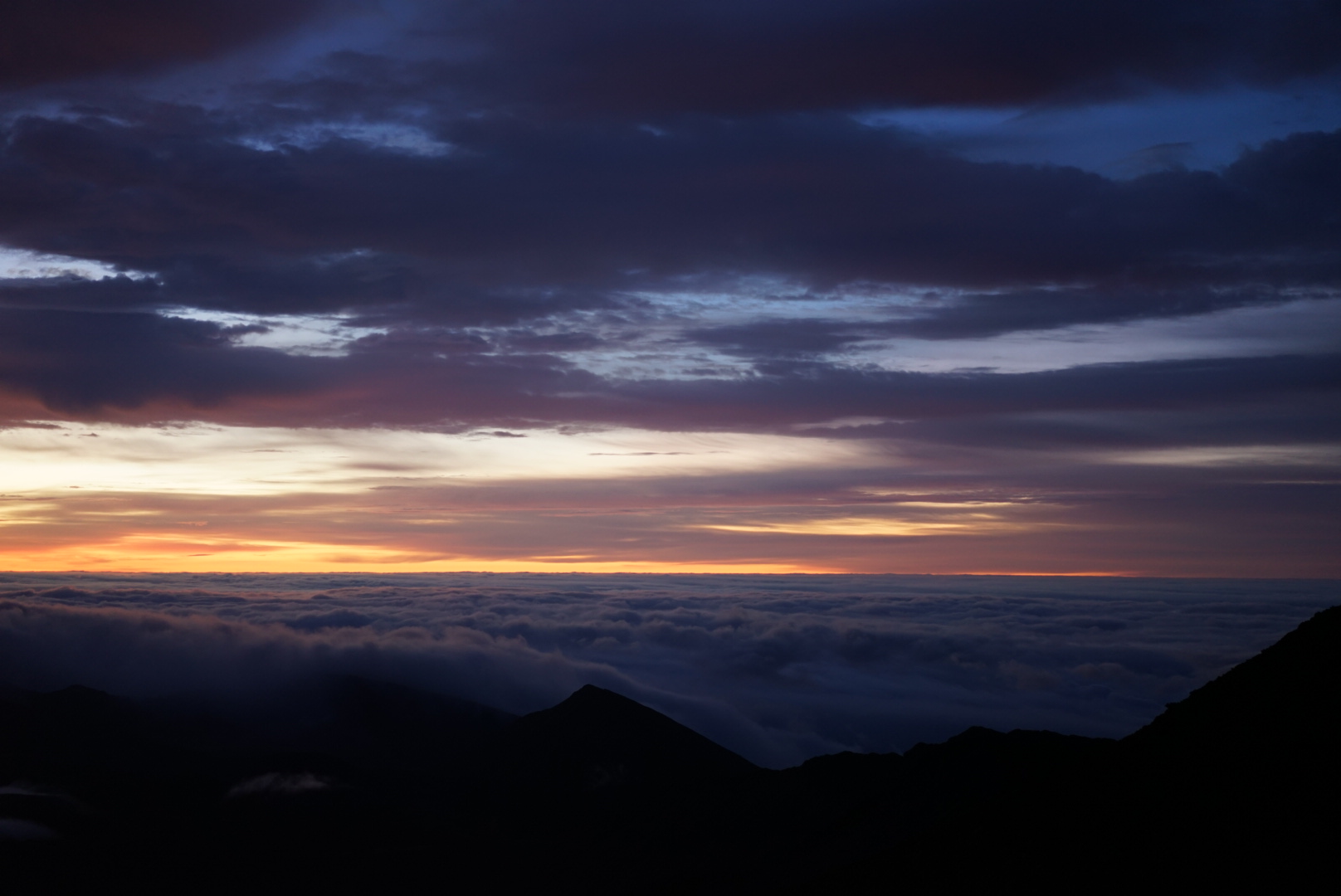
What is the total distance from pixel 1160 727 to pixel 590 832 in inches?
5215

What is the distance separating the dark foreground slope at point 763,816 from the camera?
36250 mm

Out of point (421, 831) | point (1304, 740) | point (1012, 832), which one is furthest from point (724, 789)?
point (1304, 740)

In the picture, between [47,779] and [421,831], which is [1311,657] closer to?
[421,831]

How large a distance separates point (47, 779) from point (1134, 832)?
749ft

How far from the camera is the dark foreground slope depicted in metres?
36.2

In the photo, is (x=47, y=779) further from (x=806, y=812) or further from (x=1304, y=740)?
(x=1304, y=740)

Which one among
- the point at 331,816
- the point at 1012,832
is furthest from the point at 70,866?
the point at 1012,832

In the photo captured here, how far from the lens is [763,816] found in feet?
425

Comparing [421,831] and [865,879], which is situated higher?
[865,879]

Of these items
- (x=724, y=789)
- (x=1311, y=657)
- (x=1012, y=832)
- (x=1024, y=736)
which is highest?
(x=1311, y=657)

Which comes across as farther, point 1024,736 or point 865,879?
point 1024,736

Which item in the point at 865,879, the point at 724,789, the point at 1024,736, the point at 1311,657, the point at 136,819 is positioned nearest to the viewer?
the point at 1311,657

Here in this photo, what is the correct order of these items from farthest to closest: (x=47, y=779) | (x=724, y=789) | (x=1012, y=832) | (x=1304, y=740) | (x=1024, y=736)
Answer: (x=47, y=779)
(x=724, y=789)
(x=1024, y=736)
(x=1012, y=832)
(x=1304, y=740)

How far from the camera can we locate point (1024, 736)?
11038 cm
